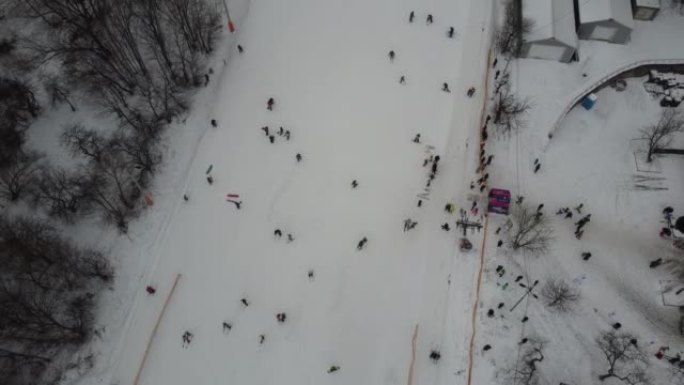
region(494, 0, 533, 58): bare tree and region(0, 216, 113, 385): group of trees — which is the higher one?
region(494, 0, 533, 58): bare tree

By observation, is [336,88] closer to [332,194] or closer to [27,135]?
[332,194]

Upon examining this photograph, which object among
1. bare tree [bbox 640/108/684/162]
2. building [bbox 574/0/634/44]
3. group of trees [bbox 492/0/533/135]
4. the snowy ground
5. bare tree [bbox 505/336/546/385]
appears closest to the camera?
bare tree [bbox 505/336/546/385]

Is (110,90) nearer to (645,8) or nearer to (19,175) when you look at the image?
(19,175)

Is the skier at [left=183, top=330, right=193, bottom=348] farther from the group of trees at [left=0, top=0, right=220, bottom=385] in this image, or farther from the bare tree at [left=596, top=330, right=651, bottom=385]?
the bare tree at [left=596, top=330, right=651, bottom=385]

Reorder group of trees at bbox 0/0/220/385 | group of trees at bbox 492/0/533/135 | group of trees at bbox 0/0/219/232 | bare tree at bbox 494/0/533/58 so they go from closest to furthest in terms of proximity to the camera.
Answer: group of trees at bbox 0/0/220/385 < group of trees at bbox 0/0/219/232 < group of trees at bbox 492/0/533/135 < bare tree at bbox 494/0/533/58

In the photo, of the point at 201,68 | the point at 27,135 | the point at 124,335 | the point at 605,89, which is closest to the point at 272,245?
the point at 124,335

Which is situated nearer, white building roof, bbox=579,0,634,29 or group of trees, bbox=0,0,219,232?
group of trees, bbox=0,0,219,232

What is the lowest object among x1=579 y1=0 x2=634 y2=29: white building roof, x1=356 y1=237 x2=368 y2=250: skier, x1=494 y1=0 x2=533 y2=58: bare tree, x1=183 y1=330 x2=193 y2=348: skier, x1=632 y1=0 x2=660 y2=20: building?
x1=183 y1=330 x2=193 y2=348: skier

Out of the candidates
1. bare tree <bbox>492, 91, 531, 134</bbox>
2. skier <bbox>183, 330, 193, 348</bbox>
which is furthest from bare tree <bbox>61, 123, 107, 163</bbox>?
bare tree <bbox>492, 91, 531, 134</bbox>

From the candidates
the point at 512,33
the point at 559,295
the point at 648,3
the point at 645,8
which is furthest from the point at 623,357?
the point at 648,3
